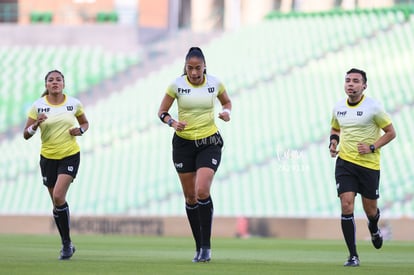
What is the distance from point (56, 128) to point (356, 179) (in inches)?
147

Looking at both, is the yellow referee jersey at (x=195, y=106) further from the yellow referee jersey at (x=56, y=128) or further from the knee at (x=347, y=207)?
the knee at (x=347, y=207)

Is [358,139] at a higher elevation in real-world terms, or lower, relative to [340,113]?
lower

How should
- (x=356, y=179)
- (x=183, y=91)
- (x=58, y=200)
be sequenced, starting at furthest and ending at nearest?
1. (x=58, y=200)
2. (x=356, y=179)
3. (x=183, y=91)

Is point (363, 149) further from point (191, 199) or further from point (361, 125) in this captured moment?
point (191, 199)

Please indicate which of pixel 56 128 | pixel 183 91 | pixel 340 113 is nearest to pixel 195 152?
pixel 183 91

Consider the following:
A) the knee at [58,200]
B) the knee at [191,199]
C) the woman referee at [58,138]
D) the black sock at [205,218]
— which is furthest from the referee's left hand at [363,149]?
the knee at [58,200]

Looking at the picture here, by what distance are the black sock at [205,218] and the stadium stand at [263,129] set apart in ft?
48.9

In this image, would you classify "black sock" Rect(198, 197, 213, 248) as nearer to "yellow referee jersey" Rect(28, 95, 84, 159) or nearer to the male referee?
the male referee

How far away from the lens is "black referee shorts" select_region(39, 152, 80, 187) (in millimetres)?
14898

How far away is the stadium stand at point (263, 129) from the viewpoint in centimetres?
3059

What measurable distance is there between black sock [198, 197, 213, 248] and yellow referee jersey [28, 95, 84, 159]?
1952mm

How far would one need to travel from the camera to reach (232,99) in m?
35.6

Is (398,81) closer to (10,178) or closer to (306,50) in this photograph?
(306,50)

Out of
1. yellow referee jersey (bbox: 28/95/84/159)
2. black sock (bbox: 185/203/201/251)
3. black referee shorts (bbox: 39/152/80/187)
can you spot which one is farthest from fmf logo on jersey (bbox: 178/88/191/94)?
black referee shorts (bbox: 39/152/80/187)
